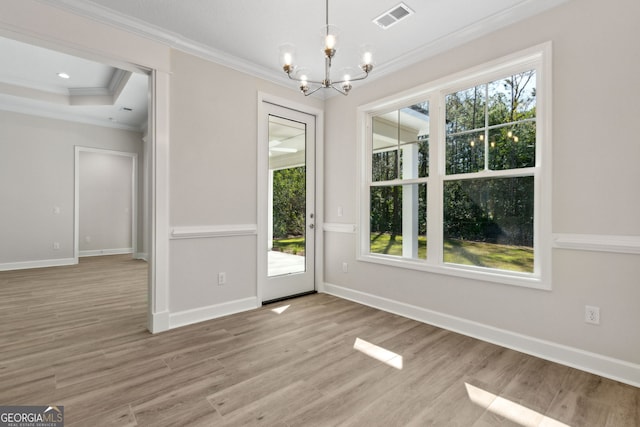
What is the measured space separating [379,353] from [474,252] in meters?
1.32

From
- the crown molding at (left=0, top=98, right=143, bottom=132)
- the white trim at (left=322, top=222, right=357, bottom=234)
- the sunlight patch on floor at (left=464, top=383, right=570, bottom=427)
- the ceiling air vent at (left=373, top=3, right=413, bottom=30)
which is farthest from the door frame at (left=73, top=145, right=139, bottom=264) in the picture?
the sunlight patch on floor at (left=464, top=383, right=570, bottom=427)

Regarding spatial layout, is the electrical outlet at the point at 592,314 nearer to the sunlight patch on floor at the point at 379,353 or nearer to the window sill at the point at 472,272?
the window sill at the point at 472,272

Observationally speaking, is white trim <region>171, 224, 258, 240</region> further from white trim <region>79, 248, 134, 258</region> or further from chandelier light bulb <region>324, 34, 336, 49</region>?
white trim <region>79, 248, 134, 258</region>

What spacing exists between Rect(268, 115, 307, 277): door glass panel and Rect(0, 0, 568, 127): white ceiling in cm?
66

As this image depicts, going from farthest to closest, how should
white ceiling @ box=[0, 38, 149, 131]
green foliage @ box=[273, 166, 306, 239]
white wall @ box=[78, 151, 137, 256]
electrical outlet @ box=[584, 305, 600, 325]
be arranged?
white wall @ box=[78, 151, 137, 256]
white ceiling @ box=[0, 38, 149, 131]
green foliage @ box=[273, 166, 306, 239]
electrical outlet @ box=[584, 305, 600, 325]

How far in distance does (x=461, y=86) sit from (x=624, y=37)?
1.12m

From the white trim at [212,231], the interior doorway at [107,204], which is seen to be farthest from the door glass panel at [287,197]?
the interior doorway at [107,204]

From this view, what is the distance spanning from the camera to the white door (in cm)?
379

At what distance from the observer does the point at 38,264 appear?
5.75 metres

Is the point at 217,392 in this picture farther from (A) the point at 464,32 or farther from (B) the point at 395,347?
(A) the point at 464,32

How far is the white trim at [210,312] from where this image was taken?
2960mm

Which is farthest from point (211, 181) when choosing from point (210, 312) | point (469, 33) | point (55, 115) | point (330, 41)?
point (55, 115)

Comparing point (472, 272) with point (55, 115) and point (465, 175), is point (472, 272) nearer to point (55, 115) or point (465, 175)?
point (465, 175)

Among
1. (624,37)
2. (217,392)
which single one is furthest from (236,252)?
(624,37)
